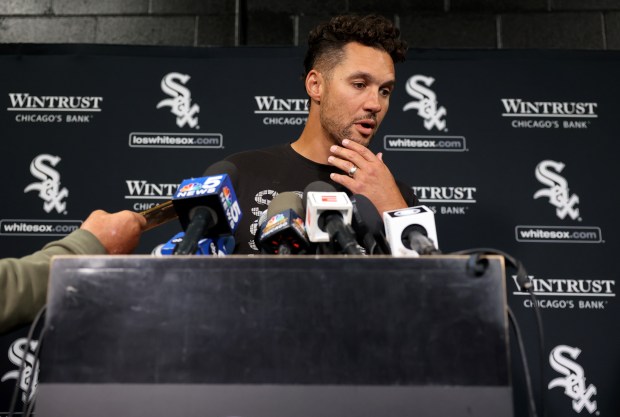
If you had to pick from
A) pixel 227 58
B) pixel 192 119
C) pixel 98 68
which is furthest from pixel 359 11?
pixel 98 68

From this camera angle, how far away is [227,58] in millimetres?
2830

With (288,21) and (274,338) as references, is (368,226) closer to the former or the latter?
(274,338)

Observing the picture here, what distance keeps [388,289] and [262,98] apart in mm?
2091

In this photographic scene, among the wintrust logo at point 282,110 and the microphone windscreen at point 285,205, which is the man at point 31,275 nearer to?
the microphone windscreen at point 285,205

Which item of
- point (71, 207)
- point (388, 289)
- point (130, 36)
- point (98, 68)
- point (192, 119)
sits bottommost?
point (388, 289)

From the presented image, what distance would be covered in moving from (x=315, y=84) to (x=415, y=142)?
88cm

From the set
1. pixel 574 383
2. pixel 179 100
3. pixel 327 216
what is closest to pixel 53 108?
pixel 179 100

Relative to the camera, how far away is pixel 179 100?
2766 millimetres

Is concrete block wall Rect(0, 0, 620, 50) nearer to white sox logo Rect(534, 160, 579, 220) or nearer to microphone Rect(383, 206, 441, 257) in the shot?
white sox logo Rect(534, 160, 579, 220)

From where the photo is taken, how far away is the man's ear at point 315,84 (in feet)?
6.26

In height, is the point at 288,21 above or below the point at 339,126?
above

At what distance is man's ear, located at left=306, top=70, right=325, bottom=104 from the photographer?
191 cm

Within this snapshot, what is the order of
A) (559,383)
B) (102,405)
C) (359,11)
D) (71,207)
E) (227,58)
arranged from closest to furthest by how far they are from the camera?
(102,405) → (559,383) → (71,207) → (227,58) → (359,11)

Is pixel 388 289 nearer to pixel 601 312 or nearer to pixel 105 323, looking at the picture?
pixel 105 323
